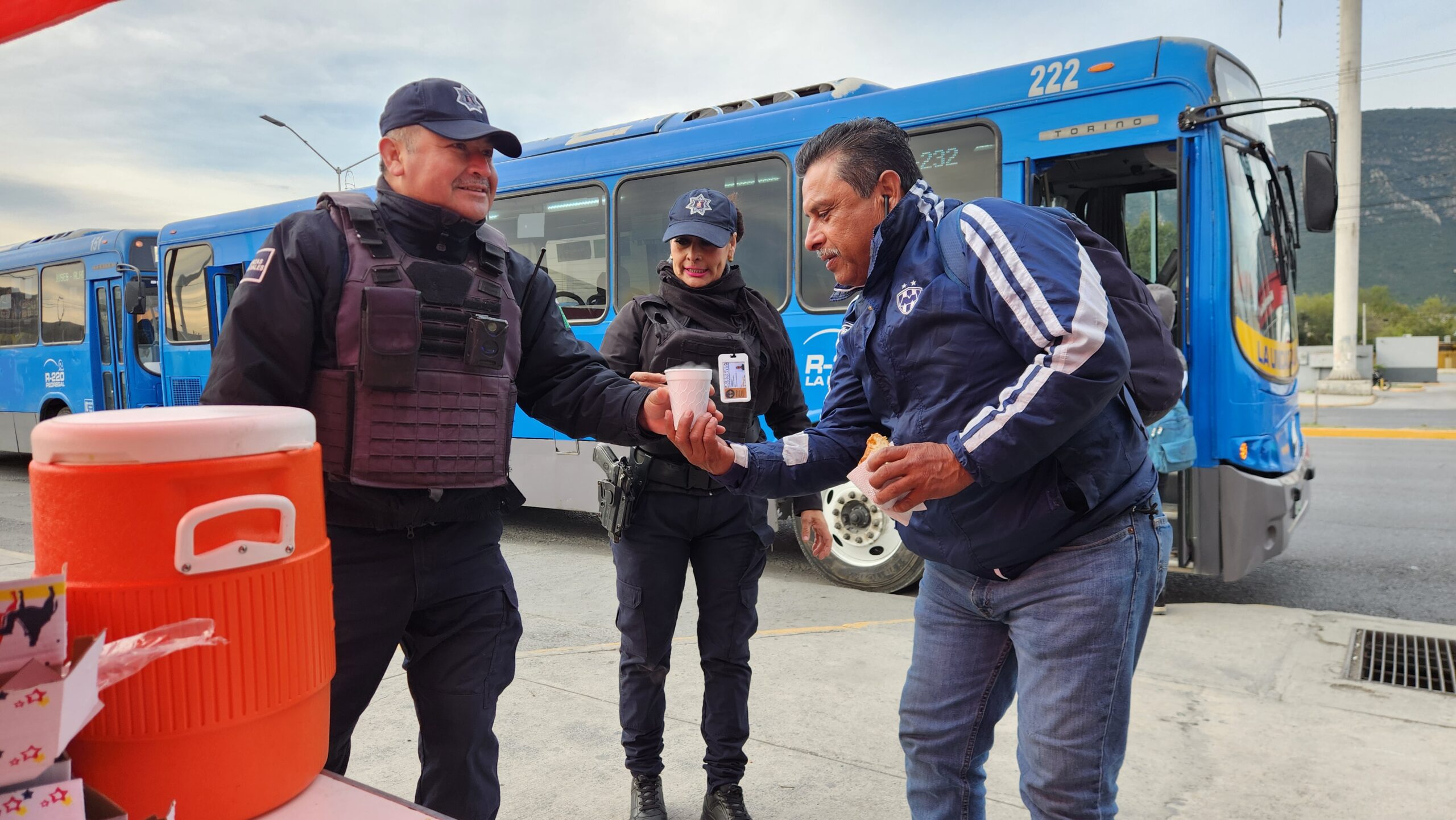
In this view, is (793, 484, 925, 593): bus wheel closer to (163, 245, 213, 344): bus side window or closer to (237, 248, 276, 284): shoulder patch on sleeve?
(237, 248, 276, 284): shoulder patch on sleeve

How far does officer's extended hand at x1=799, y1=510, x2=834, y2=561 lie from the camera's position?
3.36 meters

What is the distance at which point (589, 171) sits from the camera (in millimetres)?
7527

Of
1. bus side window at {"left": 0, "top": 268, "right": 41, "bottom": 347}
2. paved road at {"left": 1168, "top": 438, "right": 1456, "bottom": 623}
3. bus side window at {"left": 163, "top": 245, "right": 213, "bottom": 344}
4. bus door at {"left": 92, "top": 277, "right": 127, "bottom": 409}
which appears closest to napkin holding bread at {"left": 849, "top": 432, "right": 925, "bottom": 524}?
paved road at {"left": 1168, "top": 438, "right": 1456, "bottom": 623}

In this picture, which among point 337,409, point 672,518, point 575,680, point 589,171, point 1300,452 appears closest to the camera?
point 337,409

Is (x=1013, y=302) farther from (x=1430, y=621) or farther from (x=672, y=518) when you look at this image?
(x=1430, y=621)

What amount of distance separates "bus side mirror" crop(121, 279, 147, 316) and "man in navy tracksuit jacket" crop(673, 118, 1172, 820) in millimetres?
12112

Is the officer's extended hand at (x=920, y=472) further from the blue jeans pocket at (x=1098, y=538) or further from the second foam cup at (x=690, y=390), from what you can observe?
the second foam cup at (x=690, y=390)

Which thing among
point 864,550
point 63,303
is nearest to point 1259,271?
point 864,550

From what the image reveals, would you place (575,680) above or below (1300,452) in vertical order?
below

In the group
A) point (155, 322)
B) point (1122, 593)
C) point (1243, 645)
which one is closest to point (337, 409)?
point (1122, 593)

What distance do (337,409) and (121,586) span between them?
101 centimetres

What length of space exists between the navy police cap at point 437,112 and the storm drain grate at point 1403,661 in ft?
14.6

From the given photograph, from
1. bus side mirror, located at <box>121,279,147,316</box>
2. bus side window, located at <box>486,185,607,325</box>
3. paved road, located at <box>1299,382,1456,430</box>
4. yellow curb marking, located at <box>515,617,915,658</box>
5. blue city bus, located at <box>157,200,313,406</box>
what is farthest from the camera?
paved road, located at <box>1299,382,1456,430</box>

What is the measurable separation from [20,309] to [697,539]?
15.7m
